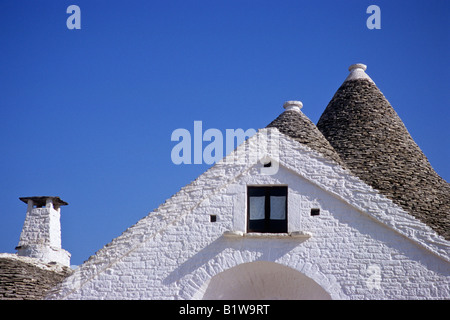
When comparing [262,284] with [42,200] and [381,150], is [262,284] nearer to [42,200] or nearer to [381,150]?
[381,150]

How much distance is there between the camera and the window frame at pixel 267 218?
18469mm

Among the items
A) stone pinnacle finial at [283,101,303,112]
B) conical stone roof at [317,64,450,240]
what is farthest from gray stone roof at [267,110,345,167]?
conical stone roof at [317,64,450,240]

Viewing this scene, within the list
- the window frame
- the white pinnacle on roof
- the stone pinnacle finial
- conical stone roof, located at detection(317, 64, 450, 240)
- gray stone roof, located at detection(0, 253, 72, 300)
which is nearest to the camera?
the window frame

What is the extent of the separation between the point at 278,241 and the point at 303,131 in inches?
157

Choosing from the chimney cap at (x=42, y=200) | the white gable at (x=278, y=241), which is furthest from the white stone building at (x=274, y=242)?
the chimney cap at (x=42, y=200)

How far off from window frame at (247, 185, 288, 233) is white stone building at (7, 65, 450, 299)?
24mm

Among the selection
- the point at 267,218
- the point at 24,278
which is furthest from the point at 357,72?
the point at 24,278

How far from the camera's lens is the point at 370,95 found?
25.4 meters

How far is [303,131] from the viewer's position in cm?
2097

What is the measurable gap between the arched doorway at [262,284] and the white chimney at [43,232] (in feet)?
22.2

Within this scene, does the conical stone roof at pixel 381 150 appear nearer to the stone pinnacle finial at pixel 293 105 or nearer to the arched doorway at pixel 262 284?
the stone pinnacle finial at pixel 293 105

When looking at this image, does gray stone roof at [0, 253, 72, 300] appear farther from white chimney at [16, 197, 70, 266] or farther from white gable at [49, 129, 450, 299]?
white chimney at [16, 197, 70, 266]

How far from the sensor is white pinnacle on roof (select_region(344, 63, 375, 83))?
26.3m
